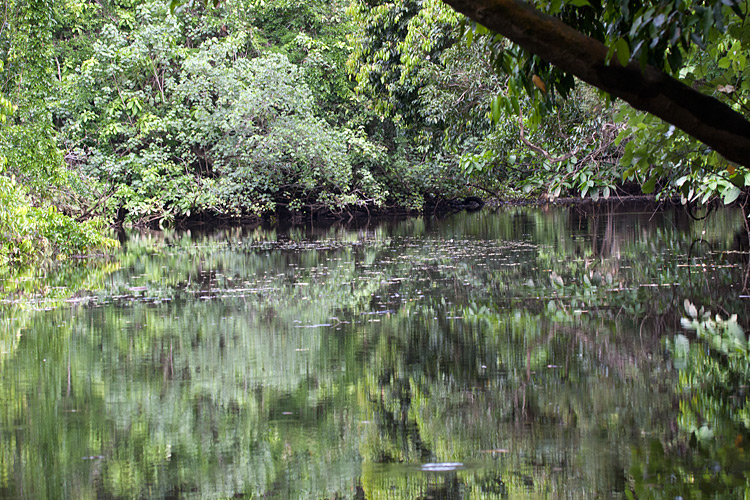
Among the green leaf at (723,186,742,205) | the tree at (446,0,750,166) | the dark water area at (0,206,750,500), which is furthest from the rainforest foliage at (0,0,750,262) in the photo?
the tree at (446,0,750,166)

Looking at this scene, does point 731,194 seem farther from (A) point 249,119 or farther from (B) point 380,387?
(A) point 249,119

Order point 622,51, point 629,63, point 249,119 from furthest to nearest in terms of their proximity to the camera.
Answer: point 249,119 < point 629,63 < point 622,51

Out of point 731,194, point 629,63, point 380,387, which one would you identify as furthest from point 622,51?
point 731,194

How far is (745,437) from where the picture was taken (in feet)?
13.6

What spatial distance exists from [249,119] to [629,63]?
23261 millimetres

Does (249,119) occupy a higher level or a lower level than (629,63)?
higher

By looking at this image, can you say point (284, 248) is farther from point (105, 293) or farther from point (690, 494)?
point (690, 494)

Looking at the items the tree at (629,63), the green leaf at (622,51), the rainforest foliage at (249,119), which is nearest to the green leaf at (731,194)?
the rainforest foliage at (249,119)

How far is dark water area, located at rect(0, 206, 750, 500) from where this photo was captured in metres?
3.79

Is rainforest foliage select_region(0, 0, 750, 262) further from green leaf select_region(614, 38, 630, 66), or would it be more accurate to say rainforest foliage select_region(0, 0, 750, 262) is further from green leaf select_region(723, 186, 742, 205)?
green leaf select_region(614, 38, 630, 66)

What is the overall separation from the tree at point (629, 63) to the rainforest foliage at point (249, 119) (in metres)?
6.77

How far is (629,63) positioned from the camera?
11.7 ft

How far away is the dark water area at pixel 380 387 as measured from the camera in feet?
12.4

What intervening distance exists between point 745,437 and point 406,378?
2185 mm
